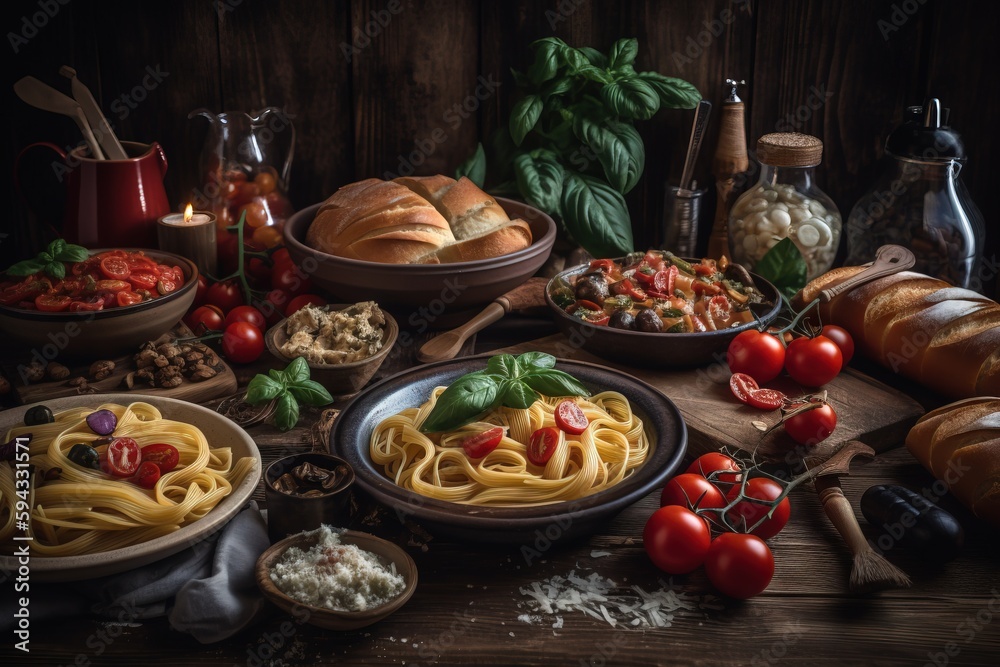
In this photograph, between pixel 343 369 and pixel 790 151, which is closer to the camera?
pixel 343 369

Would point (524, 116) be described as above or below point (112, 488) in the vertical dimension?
above

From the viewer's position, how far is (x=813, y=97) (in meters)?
3.55

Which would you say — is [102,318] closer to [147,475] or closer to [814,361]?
[147,475]

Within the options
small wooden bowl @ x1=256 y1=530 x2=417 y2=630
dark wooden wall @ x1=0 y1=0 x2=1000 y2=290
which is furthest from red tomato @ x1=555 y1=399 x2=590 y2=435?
dark wooden wall @ x1=0 y1=0 x2=1000 y2=290

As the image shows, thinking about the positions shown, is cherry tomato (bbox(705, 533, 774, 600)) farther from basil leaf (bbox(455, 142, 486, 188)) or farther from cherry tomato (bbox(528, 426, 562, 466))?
basil leaf (bbox(455, 142, 486, 188))

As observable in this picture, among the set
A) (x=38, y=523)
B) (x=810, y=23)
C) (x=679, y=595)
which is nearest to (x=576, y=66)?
(x=810, y=23)

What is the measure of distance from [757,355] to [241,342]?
63.4 inches

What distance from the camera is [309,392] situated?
2439 millimetres

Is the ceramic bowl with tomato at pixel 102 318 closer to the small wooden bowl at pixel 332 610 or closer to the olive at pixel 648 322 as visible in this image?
the small wooden bowl at pixel 332 610

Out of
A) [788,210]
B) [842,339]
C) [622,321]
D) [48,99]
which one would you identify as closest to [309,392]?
[622,321]

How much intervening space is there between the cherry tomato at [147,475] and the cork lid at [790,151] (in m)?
2.41

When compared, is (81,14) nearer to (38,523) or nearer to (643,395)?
(38,523)

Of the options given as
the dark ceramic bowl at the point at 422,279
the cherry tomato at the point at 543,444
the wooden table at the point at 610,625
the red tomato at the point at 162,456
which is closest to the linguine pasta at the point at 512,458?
the cherry tomato at the point at 543,444

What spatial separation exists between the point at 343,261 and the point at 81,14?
148 cm
